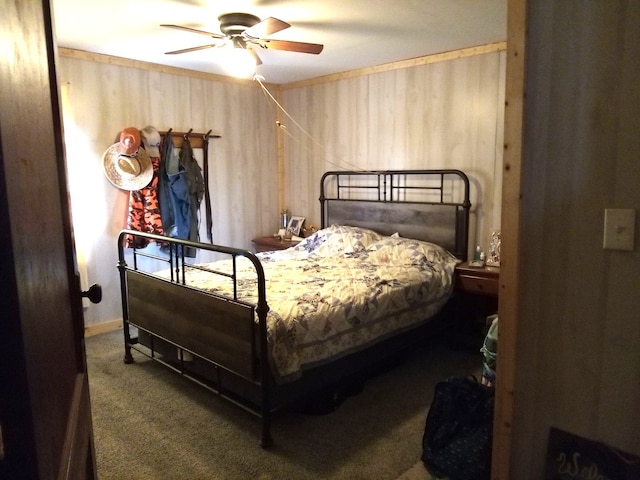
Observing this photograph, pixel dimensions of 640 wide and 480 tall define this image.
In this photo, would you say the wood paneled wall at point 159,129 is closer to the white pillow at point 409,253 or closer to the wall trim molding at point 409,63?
the wall trim molding at point 409,63

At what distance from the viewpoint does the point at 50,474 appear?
2.14ft

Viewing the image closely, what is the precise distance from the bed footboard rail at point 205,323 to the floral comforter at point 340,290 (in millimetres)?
105

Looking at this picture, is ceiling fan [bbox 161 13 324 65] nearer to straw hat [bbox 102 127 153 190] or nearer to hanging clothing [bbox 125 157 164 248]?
straw hat [bbox 102 127 153 190]

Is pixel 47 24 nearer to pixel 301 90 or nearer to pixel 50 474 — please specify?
pixel 50 474

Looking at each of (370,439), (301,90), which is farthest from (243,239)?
(370,439)

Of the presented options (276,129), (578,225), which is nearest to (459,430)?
(578,225)

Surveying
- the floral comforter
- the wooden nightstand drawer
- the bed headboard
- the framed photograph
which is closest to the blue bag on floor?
the floral comforter

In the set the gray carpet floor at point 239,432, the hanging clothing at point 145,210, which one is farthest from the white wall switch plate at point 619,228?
the hanging clothing at point 145,210

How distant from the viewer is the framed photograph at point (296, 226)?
5258 mm

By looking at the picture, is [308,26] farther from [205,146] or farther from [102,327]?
[102,327]

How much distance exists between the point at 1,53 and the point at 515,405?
166 cm

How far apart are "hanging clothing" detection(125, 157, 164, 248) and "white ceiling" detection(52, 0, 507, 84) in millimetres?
1056

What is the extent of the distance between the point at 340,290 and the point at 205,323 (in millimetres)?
854

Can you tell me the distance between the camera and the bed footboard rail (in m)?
2.39
